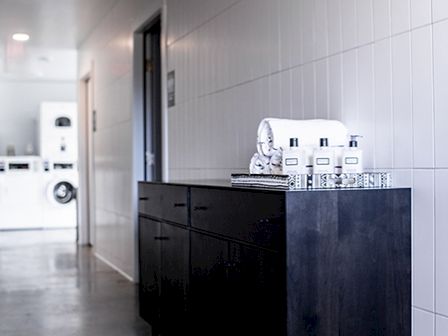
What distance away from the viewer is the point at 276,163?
2258 millimetres

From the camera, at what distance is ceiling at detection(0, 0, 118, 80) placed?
5.92m

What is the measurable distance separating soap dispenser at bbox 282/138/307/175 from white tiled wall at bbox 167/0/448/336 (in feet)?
1.00

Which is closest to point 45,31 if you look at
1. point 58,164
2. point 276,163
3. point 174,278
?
point 58,164

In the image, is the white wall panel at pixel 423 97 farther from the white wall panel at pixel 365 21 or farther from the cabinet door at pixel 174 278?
the cabinet door at pixel 174 278

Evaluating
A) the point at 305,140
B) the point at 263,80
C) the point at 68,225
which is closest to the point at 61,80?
the point at 68,225

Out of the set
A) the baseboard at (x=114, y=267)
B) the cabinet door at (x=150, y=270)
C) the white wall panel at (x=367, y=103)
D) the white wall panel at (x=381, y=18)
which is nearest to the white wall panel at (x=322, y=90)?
the white wall panel at (x=367, y=103)

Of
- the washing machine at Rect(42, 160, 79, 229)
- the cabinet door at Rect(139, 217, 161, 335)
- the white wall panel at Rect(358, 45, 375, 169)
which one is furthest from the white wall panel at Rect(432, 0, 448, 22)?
the washing machine at Rect(42, 160, 79, 229)

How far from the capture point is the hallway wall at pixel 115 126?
18.5 ft

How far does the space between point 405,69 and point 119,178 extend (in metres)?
4.39

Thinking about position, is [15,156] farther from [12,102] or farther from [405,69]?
[405,69]

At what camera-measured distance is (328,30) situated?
2.52m

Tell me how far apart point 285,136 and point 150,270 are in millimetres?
1527

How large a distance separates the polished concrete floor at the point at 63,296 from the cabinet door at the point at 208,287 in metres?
1.23

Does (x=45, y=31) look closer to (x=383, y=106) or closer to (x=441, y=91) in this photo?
(x=383, y=106)
